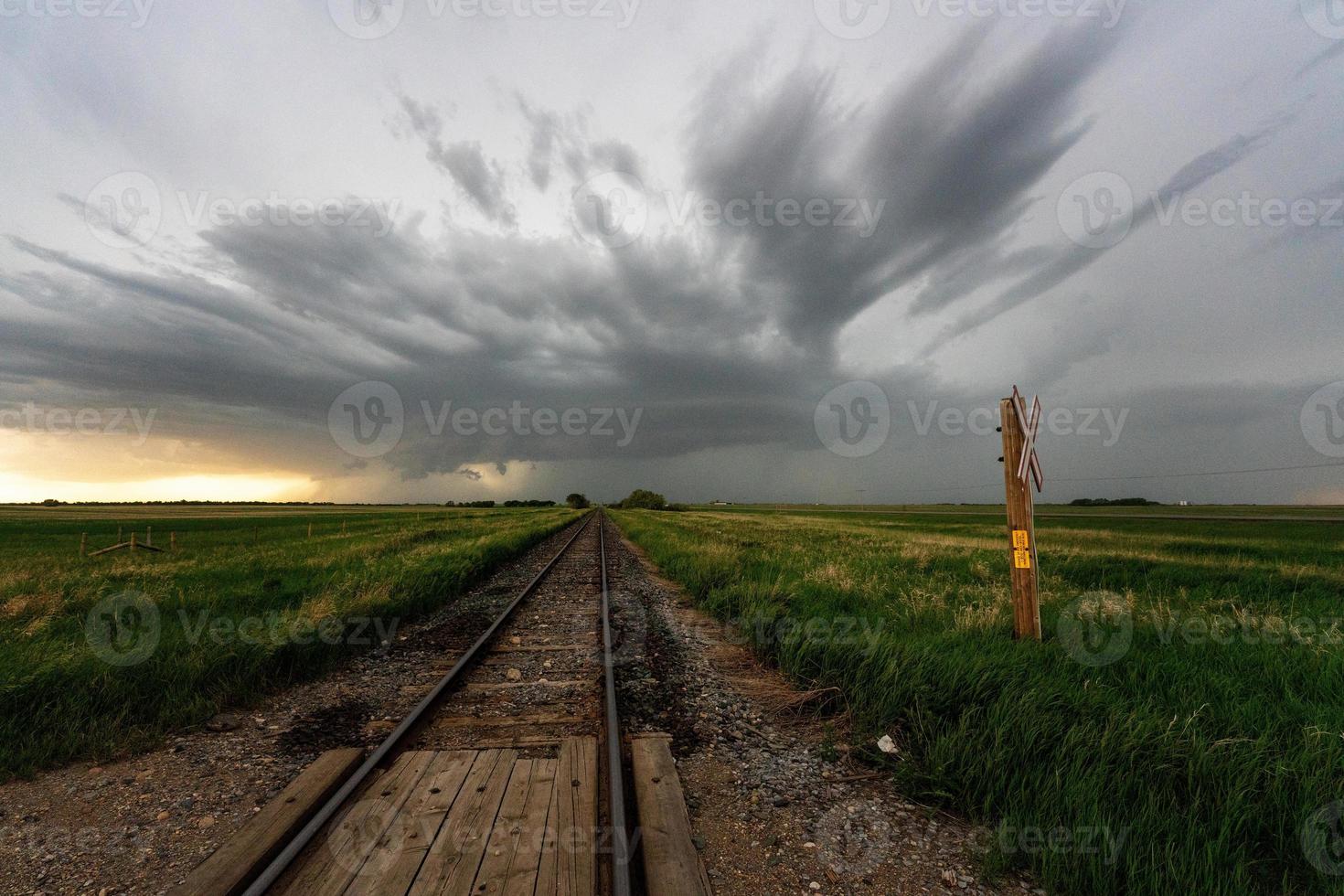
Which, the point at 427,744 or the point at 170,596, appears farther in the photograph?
the point at 170,596

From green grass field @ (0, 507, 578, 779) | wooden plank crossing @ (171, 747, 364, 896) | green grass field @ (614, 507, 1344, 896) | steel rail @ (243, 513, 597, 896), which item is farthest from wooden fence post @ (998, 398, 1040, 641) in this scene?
green grass field @ (0, 507, 578, 779)

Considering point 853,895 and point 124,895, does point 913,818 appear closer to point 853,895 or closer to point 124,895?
point 853,895

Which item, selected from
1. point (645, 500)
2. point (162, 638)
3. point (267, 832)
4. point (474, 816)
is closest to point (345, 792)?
point (267, 832)

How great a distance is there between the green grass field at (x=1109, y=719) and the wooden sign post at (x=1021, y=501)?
15.7 inches

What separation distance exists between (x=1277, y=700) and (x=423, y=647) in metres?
9.40

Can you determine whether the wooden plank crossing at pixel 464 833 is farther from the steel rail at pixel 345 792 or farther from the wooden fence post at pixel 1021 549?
the wooden fence post at pixel 1021 549

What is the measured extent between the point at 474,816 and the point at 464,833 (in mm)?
149

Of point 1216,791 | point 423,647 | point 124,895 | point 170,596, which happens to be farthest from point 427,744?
point 170,596

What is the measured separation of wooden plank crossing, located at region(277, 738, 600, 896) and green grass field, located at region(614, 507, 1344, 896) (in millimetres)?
2355

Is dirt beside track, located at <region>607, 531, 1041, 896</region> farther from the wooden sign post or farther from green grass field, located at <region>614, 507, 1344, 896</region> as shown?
the wooden sign post

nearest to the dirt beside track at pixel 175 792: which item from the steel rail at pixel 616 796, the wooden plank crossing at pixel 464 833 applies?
the wooden plank crossing at pixel 464 833

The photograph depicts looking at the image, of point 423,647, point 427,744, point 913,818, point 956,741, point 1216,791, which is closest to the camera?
point 1216,791

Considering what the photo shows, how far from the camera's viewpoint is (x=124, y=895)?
266 cm

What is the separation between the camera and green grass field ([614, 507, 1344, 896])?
2.77 m
